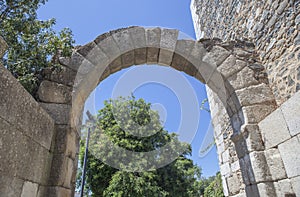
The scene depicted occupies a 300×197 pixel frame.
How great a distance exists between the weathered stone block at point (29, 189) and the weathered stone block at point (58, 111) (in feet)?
2.41

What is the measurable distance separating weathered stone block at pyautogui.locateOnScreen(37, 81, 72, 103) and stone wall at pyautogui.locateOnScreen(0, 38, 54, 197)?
377 millimetres

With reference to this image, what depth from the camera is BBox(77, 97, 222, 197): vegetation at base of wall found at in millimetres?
7570

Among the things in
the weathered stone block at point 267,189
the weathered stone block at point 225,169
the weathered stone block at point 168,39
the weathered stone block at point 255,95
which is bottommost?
the weathered stone block at point 267,189

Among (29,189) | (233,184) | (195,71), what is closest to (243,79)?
(195,71)

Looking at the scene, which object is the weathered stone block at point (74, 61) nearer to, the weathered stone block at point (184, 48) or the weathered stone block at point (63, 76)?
the weathered stone block at point (63, 76)

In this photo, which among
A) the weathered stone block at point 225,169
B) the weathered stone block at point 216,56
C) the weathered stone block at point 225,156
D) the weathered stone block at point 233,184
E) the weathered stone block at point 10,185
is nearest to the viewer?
the weathered stone block at point 10,185

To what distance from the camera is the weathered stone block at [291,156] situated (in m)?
1.92

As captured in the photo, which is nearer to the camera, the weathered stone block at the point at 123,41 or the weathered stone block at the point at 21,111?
the weathered stone block at the point at 21,111

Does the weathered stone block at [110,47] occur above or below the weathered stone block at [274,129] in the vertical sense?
above

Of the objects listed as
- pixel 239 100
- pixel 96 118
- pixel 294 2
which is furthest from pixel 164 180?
pixel 294 2

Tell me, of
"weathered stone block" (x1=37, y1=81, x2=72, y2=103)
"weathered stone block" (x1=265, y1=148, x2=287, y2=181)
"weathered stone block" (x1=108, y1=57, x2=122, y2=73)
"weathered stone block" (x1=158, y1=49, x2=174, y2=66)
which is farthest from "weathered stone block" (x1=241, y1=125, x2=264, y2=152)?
"weathered stone block" (x1=37, y1=81, x2=72, y2=103)

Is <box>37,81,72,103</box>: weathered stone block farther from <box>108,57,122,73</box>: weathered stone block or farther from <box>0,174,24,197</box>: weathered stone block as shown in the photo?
<box>0,174,24,197</box>: weathered stone block

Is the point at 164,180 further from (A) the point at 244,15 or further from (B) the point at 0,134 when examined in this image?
(B) the point at 0,134

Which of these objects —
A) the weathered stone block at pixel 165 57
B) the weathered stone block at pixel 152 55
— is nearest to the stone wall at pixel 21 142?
the weathered stone block at pixel 152 55
